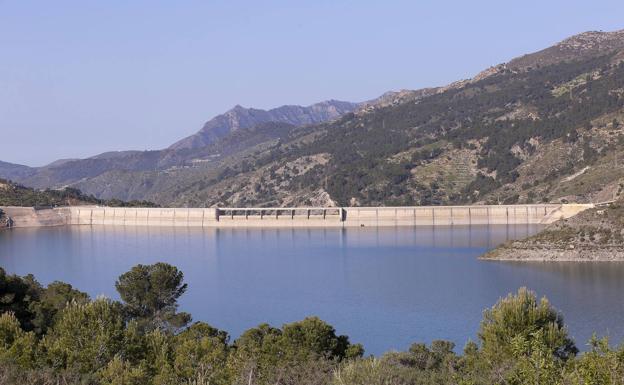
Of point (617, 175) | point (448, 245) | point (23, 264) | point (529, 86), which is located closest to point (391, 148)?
point (529, 86)

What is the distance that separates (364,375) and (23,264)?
51641 mm

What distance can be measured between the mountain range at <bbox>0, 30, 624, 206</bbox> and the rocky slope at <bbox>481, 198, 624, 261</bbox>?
18.9 metres

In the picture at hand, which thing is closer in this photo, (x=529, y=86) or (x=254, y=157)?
(x=529, y=86)

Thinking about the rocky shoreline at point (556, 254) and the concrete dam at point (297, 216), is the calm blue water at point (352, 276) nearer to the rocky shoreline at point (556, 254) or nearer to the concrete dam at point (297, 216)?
the rocky shoreline at point (556, 254)

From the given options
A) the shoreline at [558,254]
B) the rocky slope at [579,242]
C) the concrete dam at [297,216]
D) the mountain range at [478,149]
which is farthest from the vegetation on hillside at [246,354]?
the concrete dam at [297,216]

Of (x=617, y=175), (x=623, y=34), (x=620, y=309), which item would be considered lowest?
(x=620, y=309)

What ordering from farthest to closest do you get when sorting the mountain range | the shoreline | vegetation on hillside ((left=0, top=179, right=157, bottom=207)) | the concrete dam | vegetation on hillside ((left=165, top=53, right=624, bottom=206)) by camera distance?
vegetation on hillside ((left=0, top=179, right=157, bottom=207)) → vegetation on hillside ((left=165, top=53, right=624, bottom=206)) → the mountain range → the concrete dam → the shoreline

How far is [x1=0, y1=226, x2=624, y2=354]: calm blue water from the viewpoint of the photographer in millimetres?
36938

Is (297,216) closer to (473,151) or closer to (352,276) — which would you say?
(473,151)

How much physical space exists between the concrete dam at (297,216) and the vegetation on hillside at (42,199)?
13.9 feet

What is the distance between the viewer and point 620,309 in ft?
122

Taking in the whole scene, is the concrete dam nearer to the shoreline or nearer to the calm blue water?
the calm blue water

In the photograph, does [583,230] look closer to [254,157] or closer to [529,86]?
[529,86]

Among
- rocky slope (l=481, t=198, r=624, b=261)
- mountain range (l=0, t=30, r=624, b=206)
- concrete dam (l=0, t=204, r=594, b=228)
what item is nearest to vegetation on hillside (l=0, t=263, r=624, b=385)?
rocky slope (l=481, t=198, r=624, b=261)
